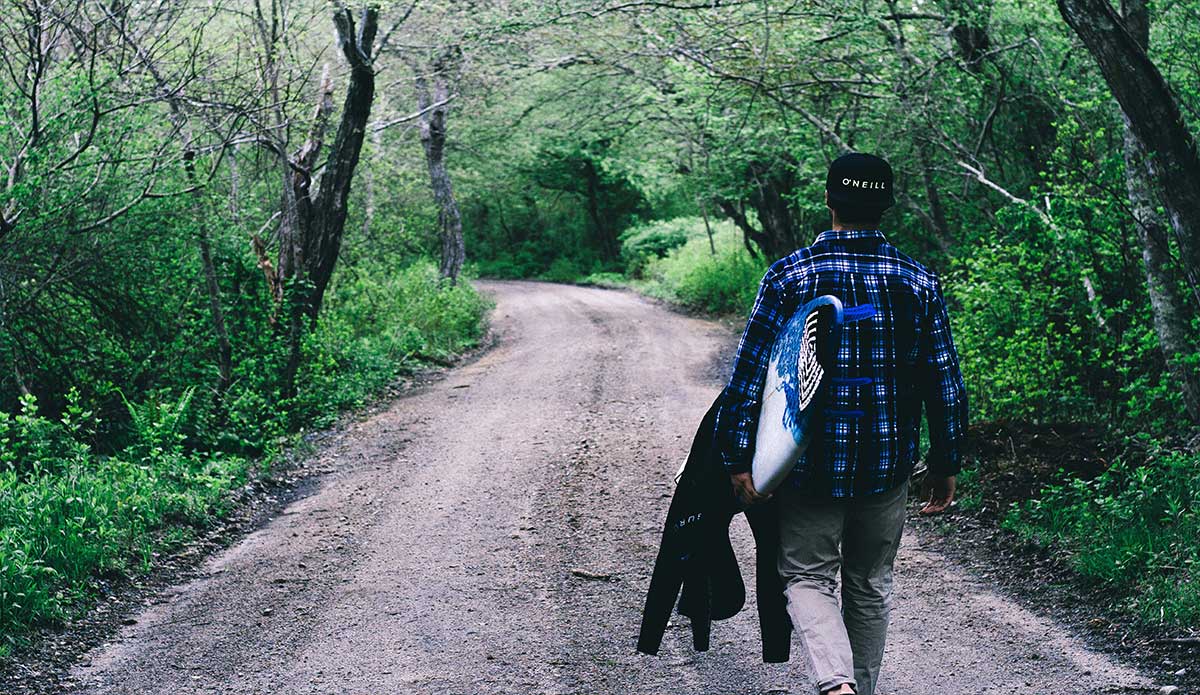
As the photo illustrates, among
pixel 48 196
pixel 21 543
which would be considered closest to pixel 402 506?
pixel 21 543

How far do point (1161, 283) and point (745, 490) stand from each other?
4.65 meters

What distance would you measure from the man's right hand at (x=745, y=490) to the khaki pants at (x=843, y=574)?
4.2 inches

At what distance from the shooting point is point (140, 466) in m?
→ 8.41

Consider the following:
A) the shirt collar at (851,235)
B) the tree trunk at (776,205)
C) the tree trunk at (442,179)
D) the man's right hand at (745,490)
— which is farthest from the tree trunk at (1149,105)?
the tree trunk at (442,179)

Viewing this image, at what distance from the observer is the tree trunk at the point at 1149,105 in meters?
5.62

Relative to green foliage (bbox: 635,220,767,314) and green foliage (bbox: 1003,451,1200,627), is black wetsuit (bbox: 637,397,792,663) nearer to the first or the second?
green foliage (bbox: 1003,451,1200,627)

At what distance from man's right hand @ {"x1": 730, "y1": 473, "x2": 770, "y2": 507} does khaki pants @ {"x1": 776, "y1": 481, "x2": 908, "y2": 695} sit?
0.11 m

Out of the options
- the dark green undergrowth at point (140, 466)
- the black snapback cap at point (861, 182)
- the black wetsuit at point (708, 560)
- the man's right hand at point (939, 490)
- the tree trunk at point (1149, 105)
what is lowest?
the dark green undergrowth at point (140, 466)

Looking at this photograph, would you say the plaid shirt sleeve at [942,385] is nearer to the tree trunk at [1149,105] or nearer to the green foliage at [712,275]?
the tree trunk at [1149,105]

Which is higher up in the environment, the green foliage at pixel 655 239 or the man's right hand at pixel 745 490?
the green foliage at pixel 655 239

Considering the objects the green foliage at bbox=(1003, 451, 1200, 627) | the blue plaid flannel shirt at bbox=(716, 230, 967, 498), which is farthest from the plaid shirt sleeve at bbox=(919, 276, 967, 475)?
the green foliage at bbox=(1003, 451, 1200, 627)

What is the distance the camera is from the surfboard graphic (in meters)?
3.15

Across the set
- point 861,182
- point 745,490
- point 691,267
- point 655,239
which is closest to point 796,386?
point 745,490

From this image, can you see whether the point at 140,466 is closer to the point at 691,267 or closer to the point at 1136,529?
the point at 1136,529
